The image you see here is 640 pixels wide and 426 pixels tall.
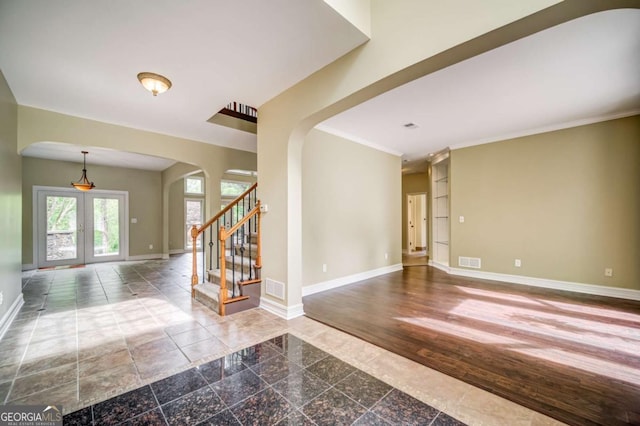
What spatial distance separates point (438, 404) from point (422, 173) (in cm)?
838

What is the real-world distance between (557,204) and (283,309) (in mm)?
5282

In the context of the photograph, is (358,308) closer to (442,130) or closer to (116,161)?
(442,130)

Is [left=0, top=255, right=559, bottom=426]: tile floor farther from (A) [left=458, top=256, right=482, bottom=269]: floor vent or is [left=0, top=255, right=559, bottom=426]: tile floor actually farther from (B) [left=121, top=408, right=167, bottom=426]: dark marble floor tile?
(A) [left=458, top=256, right=482, bottom=269]: floor vent

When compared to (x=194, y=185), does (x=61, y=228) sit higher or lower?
lower

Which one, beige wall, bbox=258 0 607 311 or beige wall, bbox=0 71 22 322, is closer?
beige wall, bbox=258 0 607 311

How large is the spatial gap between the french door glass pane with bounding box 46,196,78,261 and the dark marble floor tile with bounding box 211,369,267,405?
27.0 ft

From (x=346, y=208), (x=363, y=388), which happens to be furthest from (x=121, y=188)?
(x=363, y=388)

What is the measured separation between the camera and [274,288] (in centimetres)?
356

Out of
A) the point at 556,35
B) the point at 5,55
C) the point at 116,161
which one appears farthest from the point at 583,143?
the point at 116,161

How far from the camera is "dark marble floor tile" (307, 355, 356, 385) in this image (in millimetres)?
2085

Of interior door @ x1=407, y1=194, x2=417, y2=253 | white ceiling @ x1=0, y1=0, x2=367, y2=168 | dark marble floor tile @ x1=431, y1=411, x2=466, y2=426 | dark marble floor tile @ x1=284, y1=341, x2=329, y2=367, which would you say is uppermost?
white ceiling @ x1=0, y1=0, x2=367, y2=168

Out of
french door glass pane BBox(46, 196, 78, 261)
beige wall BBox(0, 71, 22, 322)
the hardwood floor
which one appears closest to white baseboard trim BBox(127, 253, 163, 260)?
french door glass pane BBox(46, 196, 78, 261)

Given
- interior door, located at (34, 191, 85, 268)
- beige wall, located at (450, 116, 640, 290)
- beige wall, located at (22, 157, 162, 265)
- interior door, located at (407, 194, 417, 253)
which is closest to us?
beige wall, located at (450, 116, 640, 290)

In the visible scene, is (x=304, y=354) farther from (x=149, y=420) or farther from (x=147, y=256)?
(x=147, y=256)
